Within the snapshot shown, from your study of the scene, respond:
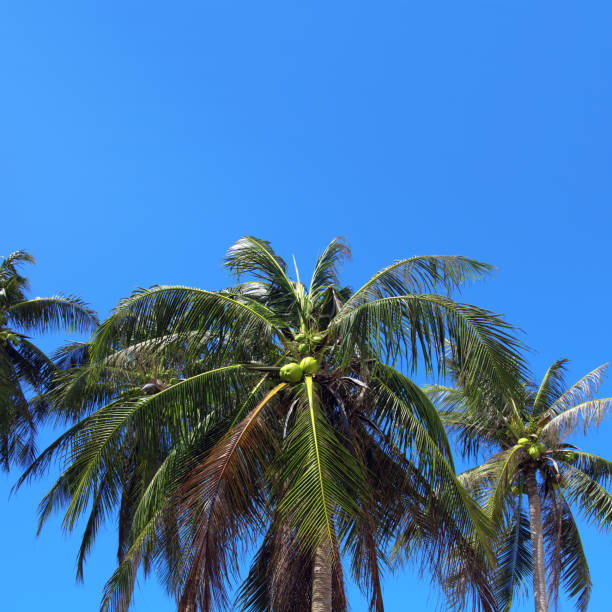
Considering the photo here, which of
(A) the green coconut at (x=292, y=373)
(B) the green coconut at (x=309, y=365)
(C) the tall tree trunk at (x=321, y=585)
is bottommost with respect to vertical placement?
(C) the tall tree trunk at (x=321, y=585)

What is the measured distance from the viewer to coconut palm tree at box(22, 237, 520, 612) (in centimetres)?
955

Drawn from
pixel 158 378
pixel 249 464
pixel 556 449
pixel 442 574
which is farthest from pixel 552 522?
pixel 249 464

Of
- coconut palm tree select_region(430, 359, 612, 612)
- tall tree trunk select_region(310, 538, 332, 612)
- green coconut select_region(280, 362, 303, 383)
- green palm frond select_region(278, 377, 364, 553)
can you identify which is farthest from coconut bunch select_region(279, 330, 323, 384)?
coconut palm tree select_region(430, 359, 612, 612)

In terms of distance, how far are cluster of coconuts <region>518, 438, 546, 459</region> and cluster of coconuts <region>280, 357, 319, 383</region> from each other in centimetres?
1051

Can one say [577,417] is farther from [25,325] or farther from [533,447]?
[25,325]

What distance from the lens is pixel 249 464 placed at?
10016 mm

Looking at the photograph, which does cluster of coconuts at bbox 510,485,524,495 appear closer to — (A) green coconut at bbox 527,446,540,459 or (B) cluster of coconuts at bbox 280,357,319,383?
(A) green coconut at bbox 527,446,540,459

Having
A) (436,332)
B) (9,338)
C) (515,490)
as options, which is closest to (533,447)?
(515,490)

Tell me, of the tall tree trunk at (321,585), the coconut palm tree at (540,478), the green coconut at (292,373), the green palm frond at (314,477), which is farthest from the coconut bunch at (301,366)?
the coconut palm tree at (540,478)

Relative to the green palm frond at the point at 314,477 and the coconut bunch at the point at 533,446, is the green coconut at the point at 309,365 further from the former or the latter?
the coconut bunch at the point at 533,446

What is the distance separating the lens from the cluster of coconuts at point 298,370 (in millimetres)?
10734

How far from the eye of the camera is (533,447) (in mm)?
19312

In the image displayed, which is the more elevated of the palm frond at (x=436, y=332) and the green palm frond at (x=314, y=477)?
the palm frond at (x=436, y=332)

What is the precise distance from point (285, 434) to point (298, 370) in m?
0.95
